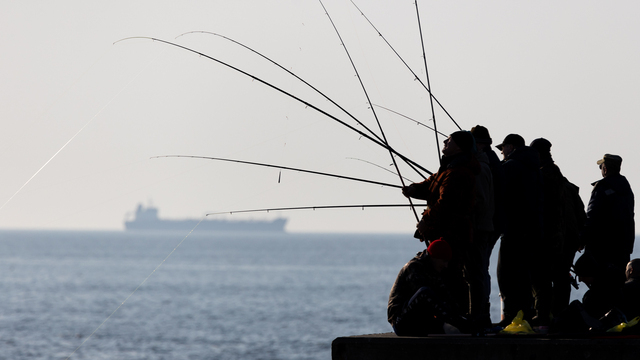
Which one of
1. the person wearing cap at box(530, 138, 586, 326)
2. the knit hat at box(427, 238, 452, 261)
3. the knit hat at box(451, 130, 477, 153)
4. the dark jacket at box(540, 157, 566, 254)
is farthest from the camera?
the dark jacket at box(540, 157, 566, 254)

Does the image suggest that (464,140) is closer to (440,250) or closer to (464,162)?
(464,162)

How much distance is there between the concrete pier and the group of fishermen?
274 millimetres

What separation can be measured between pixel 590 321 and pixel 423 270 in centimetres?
145

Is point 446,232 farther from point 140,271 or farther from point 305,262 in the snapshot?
point 305,262

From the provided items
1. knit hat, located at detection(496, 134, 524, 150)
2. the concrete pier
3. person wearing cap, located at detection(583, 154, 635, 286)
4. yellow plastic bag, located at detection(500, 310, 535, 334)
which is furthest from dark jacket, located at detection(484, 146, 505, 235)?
person wearing cap, located at detection(583, 154, 635, 286)

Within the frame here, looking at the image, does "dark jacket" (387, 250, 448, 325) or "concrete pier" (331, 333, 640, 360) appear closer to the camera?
"concrete pier" (331, 333, 640, 360)

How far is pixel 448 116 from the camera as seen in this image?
25.1 ft

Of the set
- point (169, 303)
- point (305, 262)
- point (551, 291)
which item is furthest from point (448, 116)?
point (305, 262)

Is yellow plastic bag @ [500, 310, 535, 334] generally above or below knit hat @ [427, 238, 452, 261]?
below

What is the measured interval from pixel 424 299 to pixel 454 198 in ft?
2.54

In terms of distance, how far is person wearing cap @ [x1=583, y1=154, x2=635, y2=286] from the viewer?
6.93 meters

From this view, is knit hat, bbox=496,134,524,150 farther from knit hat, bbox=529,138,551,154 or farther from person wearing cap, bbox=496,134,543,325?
knit hat, bbox=529,138,551,154

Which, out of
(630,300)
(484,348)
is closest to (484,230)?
(484,348)

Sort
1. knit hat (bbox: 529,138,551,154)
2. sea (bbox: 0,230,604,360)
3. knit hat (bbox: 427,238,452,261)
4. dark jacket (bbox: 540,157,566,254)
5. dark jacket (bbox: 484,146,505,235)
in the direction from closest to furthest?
knit hat (bbox: 427,238,452,261), dark jacket (bbox: 484,146,505,235), dark jacket (bbox: 540,157,566,254), knit hat (bbox: 529,138,551,154), sea (bbox: 0,230,604,360)
